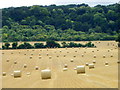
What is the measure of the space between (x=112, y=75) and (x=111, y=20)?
122 meters

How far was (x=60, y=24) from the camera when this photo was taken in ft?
495

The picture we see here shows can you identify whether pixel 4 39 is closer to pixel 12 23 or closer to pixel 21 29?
pixel 21 29

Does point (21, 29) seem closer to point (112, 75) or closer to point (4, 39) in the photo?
point (4, 39)

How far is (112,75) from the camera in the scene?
1058 inches

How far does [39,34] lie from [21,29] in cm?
1149

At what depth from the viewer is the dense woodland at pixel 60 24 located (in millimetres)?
120375

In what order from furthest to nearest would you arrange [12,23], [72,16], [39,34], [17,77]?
1. [72,16]
2. [12,23]
3. [39,34]
4. [17,77]

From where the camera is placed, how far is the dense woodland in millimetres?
120375

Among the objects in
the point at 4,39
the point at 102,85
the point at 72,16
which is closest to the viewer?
the point at 102,85

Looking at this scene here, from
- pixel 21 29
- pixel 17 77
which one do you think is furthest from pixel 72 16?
pixel 17 77

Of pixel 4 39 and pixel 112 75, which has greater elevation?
pixel 112 75

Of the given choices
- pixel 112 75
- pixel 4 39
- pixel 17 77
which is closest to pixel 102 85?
pixel 112 75

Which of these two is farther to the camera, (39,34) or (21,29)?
(21,29)

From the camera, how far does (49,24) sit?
5940 inches
